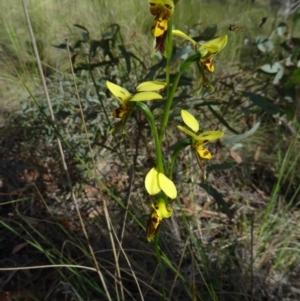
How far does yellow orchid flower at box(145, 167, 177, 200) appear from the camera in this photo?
746 millimetres

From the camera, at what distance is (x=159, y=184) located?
751 mm

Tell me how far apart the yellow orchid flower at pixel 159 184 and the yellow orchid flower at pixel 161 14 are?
0.71ft

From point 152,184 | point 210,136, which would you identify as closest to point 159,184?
point 152,184

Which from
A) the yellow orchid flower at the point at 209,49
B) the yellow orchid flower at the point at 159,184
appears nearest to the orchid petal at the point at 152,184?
the yellow orchid flower at the point at 159,184

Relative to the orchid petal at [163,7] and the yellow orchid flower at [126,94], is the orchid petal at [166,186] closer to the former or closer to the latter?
the yellow orchid flower at [126,94]

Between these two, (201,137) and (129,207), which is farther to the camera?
(129,207)

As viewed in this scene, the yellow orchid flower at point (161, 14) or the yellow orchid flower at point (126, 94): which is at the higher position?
Answer: the yellow orchid flower at point (161, 14)

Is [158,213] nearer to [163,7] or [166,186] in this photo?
[166,186]

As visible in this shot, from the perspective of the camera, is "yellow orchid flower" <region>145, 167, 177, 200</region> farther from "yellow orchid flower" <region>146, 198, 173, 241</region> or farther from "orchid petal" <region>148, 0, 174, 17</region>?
"orchid petal" <region>148, 0, 174, 17</region>

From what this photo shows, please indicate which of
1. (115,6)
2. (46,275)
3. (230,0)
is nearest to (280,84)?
(46,275)

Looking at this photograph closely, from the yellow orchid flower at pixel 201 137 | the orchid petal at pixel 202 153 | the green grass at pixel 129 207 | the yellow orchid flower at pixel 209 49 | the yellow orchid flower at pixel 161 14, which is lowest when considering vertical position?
the green grass at pixel 129 207

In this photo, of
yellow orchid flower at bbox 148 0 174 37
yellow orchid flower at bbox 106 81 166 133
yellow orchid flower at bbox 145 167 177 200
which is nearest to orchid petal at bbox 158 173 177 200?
yellow orchid flower at bbox 145 167 177 200

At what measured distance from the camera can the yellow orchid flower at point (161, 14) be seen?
73 cm

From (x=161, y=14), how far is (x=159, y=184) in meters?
0.26
